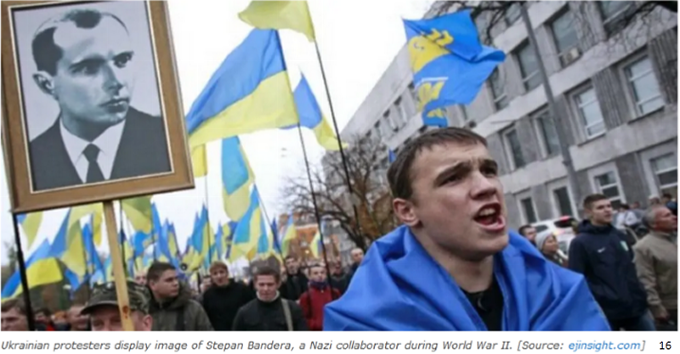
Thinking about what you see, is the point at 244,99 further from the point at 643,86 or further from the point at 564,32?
the point at 564,32

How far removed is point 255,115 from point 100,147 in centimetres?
197

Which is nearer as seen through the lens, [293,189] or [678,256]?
[678,256]

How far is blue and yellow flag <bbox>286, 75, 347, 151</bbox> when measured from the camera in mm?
4668

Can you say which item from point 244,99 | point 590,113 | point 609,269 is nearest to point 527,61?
point 590,113

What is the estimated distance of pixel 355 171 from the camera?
16094 millimetres

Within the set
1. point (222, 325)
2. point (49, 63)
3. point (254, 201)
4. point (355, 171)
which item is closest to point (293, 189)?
point (355, 171)

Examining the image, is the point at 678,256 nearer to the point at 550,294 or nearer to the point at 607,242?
the point at 607,242

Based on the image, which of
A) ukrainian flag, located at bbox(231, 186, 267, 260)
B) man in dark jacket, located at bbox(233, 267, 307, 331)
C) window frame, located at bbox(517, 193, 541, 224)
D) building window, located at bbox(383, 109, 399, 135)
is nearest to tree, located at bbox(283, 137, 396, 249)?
building window, located at bbox(383, 109, 399, 135)

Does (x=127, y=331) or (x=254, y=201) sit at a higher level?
(x=254, y=201)

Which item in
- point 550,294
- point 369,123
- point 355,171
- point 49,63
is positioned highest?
point 369,123

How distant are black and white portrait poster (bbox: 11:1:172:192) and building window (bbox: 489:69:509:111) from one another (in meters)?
10.9

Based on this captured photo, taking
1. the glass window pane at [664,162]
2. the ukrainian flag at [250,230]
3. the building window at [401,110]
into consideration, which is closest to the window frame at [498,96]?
the building window at [401,110]

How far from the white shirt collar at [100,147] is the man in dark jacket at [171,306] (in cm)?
94

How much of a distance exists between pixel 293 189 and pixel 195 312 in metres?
14.7
